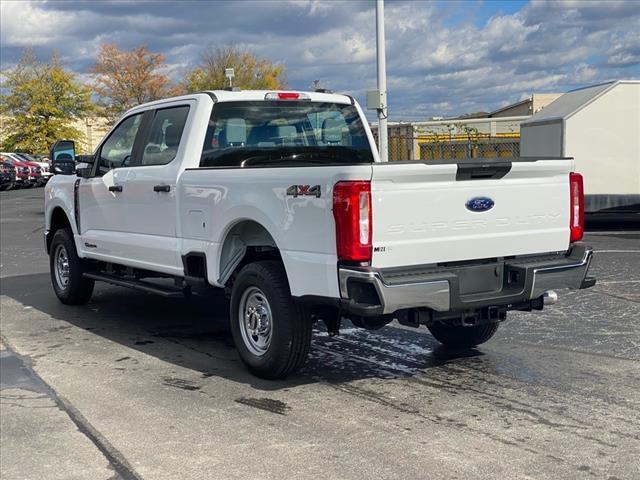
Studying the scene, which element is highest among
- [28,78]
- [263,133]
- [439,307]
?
[28,78]

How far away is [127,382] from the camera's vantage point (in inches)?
229

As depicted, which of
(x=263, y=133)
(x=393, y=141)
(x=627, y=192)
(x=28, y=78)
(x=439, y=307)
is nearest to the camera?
(x=439, y=307)

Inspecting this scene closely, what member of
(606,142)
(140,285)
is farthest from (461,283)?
(606,142)

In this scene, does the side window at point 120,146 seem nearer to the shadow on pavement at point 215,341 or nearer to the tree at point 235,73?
the shadow on pavement at point 215,341

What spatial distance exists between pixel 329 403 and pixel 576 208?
2.29 metres

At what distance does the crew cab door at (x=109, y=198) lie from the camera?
293 inches

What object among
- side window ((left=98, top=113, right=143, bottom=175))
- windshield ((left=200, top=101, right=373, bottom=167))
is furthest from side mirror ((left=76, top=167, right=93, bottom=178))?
windshield ((left=200, top=101, right=373, bottom=167))

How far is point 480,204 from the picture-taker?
5.20m

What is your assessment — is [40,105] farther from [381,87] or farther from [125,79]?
[381,87]

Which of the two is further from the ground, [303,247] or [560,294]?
[303,247]

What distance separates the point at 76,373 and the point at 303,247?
225 cm

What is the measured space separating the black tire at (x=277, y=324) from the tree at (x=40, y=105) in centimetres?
5269

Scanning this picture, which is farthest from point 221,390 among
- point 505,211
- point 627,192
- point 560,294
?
point 627,192

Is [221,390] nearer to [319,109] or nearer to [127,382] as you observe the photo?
[127,382]
